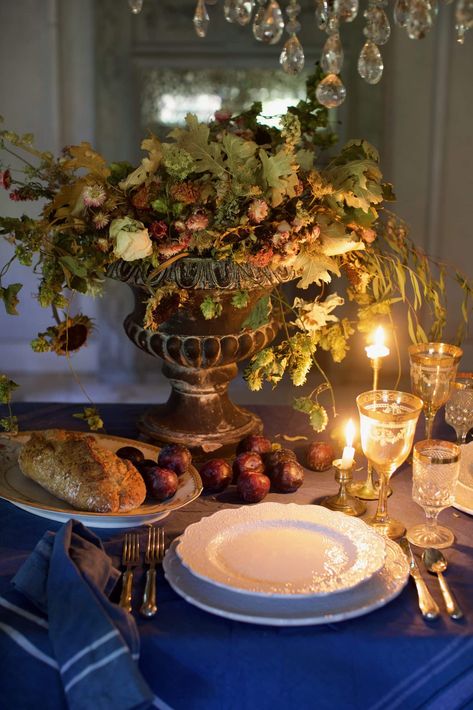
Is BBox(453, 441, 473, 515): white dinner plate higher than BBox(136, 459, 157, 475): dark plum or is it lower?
lower

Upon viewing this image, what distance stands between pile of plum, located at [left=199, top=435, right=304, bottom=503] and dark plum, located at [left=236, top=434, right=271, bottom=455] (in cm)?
3

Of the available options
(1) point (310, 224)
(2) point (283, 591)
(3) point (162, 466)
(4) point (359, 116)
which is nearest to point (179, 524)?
(3) point (162, 466)

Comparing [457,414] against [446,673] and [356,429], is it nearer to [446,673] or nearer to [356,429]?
[356,429]

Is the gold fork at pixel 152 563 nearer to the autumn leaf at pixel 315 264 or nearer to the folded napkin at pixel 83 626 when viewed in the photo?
the folded napkin at pixel 83 626

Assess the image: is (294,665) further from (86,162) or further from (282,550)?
(86,162)

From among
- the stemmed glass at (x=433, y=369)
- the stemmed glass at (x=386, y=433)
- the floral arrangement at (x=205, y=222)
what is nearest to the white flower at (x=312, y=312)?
the floral arrangement at (x=205, y=222)

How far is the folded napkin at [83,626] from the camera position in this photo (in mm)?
920

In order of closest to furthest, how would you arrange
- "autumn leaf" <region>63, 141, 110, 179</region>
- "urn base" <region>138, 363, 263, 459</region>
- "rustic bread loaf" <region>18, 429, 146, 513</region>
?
"rustic bread loaf" <region>18, 429, 146, 513</region>
"autumn leaf" <region>63, 141, 110, 179</region>
"urn base" <region>138, 363, 263, 459</region>

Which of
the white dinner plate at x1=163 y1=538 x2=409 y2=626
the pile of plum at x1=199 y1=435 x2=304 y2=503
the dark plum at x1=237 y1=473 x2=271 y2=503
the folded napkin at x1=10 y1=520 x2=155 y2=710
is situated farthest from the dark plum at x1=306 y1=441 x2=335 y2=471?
the folded napkin at x1=10 y1=520 x2=155 y2=710

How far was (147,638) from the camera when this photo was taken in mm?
1010

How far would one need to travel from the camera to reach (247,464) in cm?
142

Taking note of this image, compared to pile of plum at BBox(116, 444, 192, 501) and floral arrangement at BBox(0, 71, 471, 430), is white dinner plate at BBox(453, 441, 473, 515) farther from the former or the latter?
pile of plum at BBox(116, 444, 192, 501)

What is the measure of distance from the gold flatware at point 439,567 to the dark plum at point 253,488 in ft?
0.90

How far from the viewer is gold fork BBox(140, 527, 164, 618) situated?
1052 millimetres
